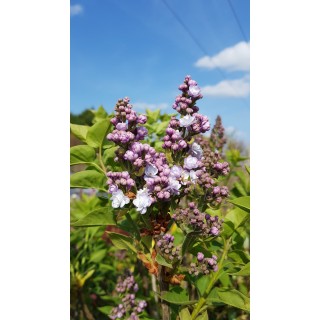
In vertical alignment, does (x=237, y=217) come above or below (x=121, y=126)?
below

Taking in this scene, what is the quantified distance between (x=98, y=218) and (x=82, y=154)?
15cm

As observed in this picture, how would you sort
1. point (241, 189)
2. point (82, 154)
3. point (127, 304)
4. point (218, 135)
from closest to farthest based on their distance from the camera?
point (82, 154) < point (127, 304) < point (241, 189) < point (218, 135)

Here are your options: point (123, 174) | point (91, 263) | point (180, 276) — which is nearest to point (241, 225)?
point (180, 276)

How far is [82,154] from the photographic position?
778 mm

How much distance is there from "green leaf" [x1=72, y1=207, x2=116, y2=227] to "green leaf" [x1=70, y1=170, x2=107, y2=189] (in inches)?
4.8

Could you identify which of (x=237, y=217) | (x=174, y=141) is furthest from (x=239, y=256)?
(x=174, y=141)

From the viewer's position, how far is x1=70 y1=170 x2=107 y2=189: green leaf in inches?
30.2

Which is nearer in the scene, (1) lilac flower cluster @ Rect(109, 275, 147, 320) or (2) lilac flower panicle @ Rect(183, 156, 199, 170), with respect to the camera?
(2) lilac flower panicle @ Rect(183, 156, 199, 170)

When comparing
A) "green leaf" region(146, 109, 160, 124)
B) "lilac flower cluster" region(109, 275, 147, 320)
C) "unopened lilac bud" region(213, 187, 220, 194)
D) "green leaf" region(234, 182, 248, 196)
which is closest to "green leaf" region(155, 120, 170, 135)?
"green leaf" region(146, 109, 160, 124)

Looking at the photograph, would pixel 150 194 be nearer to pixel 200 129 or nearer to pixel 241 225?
pixel 200 129

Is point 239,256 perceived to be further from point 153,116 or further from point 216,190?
point 153,116

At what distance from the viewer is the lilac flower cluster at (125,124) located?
0.59 m

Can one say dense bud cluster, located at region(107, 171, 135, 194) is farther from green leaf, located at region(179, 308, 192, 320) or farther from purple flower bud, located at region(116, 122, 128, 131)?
green leaf, located at region(179, 308, 192, 320)

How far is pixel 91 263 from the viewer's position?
4.75 ft
